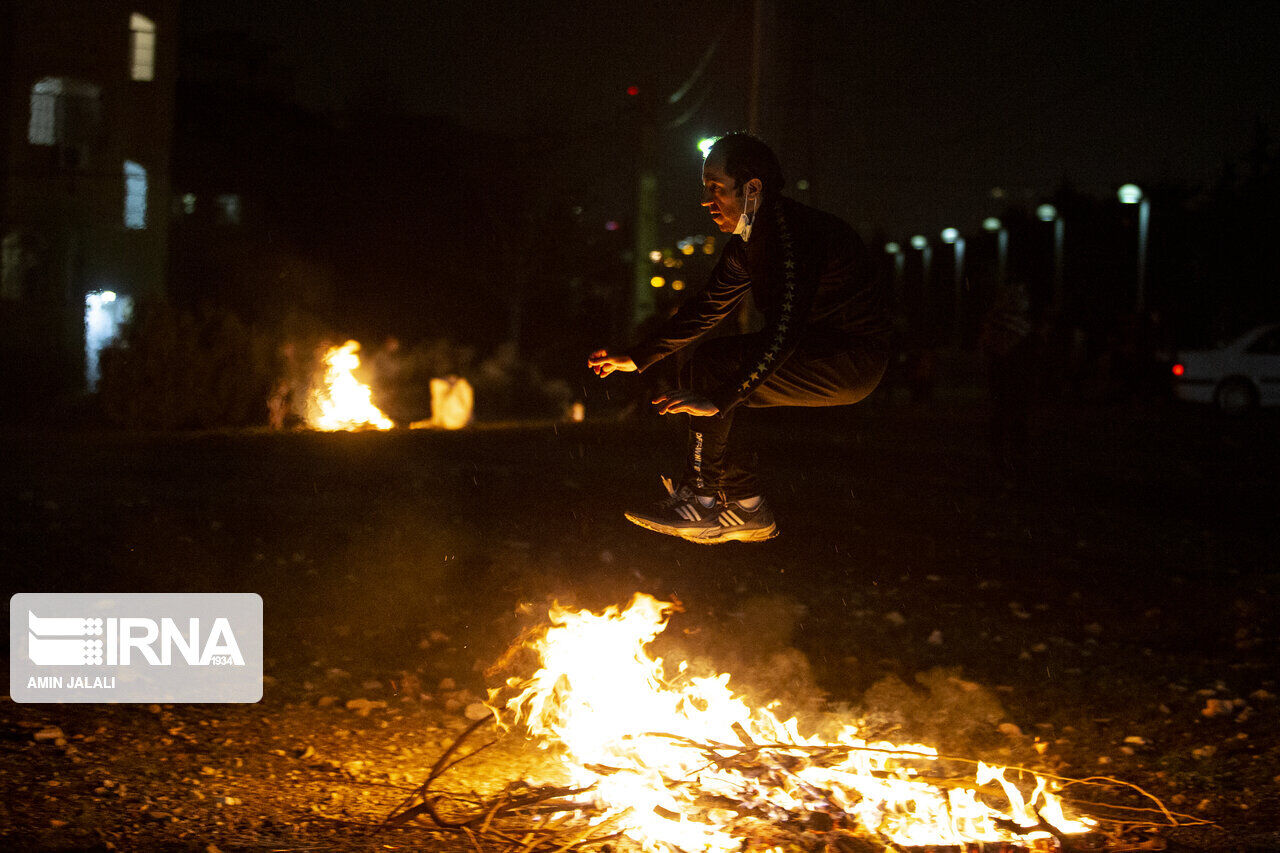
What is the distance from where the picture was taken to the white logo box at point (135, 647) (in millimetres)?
6371

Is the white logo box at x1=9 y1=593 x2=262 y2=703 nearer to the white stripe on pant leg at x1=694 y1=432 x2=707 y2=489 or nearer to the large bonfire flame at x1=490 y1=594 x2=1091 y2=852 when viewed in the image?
the large bonfire flame at x1=490 y1=594 x2=1091 y2=852

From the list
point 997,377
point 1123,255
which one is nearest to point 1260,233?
point 1123,255

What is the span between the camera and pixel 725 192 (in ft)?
14.4

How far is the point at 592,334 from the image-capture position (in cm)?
4147

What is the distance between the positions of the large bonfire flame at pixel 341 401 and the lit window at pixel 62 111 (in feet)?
34.0

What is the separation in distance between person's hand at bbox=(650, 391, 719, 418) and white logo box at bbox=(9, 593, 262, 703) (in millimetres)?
3347

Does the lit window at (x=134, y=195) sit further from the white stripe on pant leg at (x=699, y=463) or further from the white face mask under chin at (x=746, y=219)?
the white face mask under chin at (x=746, y=219)

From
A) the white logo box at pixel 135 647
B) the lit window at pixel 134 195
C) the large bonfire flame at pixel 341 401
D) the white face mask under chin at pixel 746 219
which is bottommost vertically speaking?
the white logo box at pixel 135 647

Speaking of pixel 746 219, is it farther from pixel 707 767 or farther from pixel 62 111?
pixel 62 111

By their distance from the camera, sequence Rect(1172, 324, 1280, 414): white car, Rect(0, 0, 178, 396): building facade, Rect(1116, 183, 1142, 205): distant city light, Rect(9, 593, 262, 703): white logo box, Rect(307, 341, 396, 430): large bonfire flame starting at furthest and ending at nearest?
Rect(1116, 183, 1142, 205): distant city light < Rect(1172, 324, 1280, 414): white car < Rect(0, 0, 178, 396): building facade < Rect(307, 341, 396, 430): large bonfire flame < Rect(9, 593, 262, 703): white logo box

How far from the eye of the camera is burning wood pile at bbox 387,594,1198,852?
4797mm

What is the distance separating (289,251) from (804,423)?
1981cm

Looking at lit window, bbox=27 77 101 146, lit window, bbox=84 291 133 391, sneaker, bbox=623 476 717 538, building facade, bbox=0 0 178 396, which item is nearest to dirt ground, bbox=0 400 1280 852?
sneaker, bbox=623 476 717 538

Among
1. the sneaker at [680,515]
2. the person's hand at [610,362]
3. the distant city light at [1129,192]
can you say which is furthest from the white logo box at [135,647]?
the distant city light at [1129,192]
